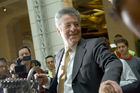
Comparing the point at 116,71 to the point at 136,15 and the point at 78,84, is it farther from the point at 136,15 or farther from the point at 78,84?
the point at 136,15

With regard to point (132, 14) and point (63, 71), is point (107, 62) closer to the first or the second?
point (63, 71)

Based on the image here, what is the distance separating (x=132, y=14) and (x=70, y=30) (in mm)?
2063

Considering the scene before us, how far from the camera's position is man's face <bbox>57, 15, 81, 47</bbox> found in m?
2.33

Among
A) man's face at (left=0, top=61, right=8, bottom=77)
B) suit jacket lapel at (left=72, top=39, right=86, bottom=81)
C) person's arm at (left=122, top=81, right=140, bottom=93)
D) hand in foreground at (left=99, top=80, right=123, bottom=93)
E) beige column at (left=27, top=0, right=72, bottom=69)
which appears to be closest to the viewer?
hand in foreground at (left=99, top=80, right=123, bottom=93)

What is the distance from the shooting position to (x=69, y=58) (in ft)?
7.74

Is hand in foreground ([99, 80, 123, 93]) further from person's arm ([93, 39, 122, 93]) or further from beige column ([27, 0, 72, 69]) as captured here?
beige column ([27, 0, 72, 69])

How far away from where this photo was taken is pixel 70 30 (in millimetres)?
2330

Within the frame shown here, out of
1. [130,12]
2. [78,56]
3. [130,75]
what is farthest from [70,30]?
[130,12]

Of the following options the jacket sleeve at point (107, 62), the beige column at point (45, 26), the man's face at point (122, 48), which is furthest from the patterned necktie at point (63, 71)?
the beige column at point (45, 26)

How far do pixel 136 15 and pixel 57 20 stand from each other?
2.26 m

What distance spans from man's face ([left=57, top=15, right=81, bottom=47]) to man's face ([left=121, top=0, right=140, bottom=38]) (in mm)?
2036

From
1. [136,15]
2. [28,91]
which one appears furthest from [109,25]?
[136,15]

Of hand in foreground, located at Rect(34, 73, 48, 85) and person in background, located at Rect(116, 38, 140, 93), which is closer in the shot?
hand in foreground, located at Rect(34, 73, 48, 85)

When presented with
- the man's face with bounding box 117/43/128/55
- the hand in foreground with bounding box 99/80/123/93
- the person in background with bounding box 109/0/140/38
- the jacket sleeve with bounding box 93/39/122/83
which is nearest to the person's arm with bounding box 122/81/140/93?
the man's face with bounding box 117/43/128/55
